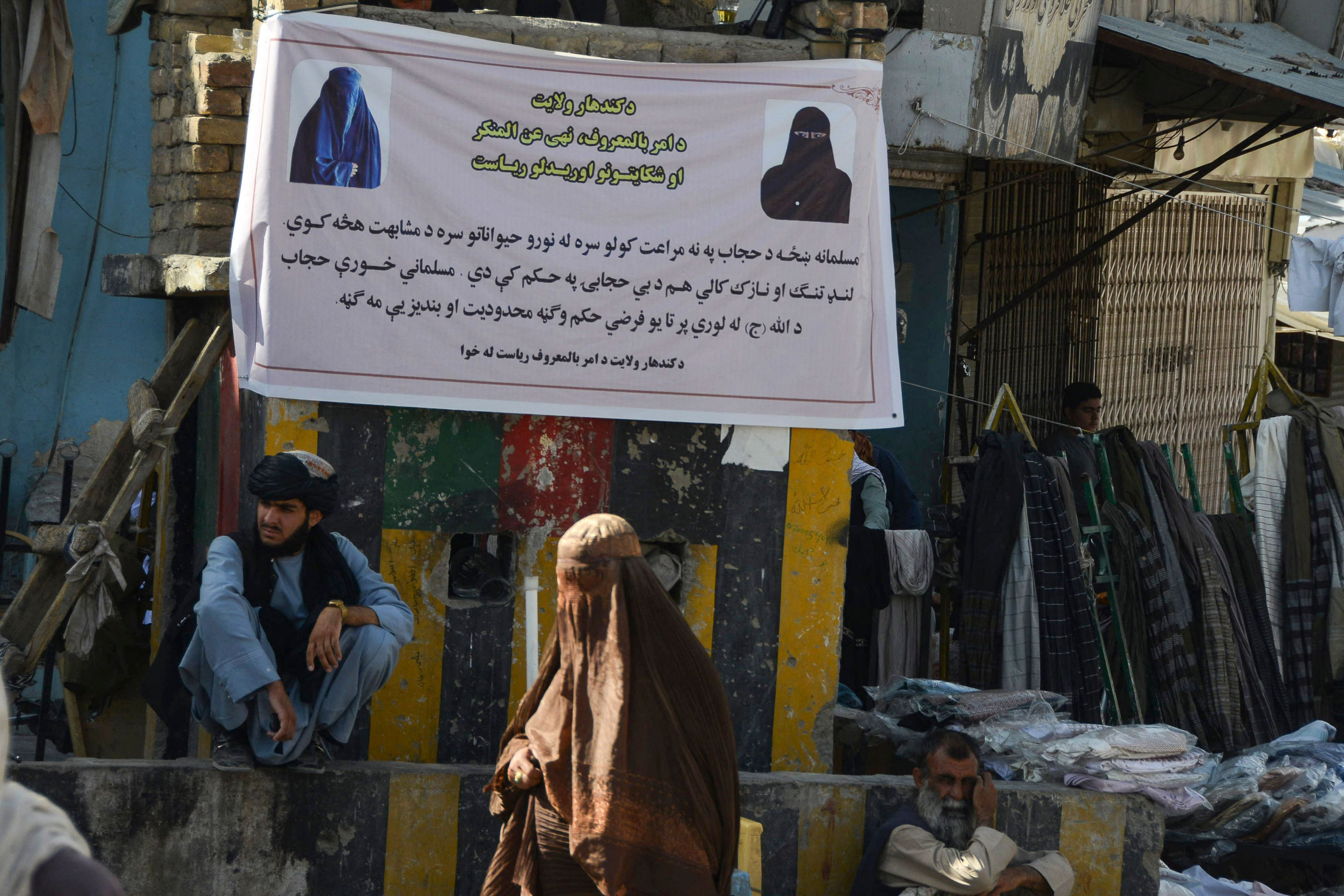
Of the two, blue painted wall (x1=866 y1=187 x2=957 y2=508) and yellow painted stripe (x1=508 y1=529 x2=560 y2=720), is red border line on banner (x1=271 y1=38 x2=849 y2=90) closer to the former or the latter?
yellow painted stripe (x1=508 y1=529 x2=560 y2=720)

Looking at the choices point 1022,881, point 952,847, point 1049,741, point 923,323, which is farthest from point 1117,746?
point 923,323

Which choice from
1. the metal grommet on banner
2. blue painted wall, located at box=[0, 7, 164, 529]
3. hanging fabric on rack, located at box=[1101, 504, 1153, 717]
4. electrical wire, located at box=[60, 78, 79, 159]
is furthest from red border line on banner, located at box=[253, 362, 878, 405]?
electrical wire, located at box=[60, 78, 79, 159]

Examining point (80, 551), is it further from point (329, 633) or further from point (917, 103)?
point (917, 103)

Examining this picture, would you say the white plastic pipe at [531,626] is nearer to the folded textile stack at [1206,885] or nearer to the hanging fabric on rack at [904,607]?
the hanging fabric on rack at [904,607]

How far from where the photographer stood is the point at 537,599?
4918 mm

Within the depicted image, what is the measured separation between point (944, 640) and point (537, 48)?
3.10 metres

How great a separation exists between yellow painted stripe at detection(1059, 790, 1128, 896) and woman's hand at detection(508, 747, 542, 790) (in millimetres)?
2160

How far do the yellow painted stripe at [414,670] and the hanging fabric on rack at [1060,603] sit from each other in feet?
8.06

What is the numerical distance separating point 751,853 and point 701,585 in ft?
3.31

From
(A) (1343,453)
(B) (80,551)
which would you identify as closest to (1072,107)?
(A) (1343,453)

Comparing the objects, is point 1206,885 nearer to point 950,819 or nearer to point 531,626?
point 950,819

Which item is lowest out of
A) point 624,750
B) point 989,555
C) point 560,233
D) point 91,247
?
point 624,750

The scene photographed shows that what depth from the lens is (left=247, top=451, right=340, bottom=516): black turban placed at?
4152 millimetres

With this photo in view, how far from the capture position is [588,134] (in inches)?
192
